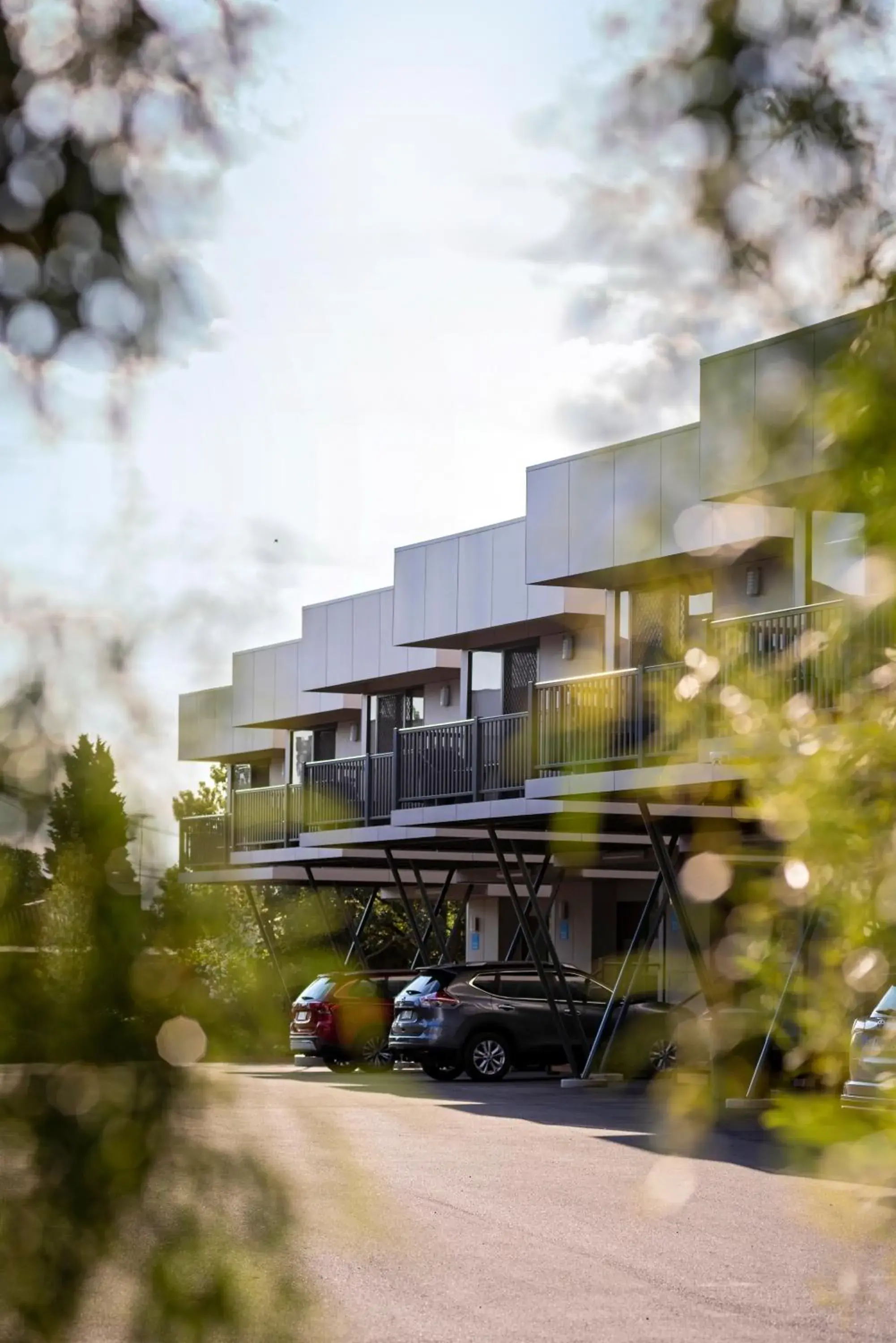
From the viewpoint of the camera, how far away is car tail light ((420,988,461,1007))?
27.5m

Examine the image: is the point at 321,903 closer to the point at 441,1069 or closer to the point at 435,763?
the point at 441,1069

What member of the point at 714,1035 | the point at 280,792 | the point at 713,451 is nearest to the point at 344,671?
the point at 280,792

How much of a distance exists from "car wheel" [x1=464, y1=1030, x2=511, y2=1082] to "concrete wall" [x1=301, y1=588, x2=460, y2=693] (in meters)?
8.55

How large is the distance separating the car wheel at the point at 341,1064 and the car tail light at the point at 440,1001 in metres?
4.07

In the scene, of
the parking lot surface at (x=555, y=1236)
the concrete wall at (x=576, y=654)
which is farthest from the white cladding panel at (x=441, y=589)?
the parking lot surface at (x=555, y=1236)

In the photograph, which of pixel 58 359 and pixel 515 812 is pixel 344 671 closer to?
pixel 515 812

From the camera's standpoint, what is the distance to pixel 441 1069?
28.4 m

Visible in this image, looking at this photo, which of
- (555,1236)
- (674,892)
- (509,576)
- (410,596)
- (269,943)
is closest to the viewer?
(269,943)

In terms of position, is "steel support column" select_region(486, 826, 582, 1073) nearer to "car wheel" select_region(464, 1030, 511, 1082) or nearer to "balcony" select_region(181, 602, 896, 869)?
"balcony" select_region(181, 602, 896, 869)

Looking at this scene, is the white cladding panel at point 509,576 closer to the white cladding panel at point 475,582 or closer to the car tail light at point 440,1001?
the white cladding panel at point 475,582

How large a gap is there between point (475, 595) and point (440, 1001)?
23.0 ft

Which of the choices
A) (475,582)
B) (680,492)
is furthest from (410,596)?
(680,492)

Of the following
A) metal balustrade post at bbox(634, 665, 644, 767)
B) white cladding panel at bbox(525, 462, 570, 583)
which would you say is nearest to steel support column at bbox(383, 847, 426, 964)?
white cladding panel at bbox(525, 462, 570, 583)

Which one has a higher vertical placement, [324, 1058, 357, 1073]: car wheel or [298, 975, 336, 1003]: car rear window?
[298, 975, 336, 1003]: car rear window
